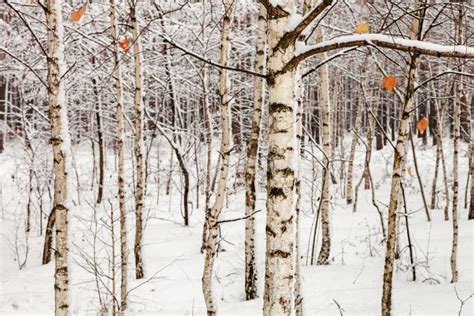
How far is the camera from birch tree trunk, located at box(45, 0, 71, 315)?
438cm

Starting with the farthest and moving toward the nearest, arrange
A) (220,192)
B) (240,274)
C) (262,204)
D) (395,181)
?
(262,204) → (240,274) → (395,181) → (220,192)

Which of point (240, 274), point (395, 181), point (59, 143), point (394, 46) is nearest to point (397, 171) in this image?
point (395, 181)

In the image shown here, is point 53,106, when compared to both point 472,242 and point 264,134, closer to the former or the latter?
point 472,242

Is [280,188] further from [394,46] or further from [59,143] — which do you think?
[59,143]

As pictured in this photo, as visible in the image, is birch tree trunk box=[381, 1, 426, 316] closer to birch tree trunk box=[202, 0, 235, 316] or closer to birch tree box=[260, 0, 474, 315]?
birch tree trunk box=[202, 0, 235, 316]

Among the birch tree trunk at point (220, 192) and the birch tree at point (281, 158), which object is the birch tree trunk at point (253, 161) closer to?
the birch tree trunk at point (220, 192)

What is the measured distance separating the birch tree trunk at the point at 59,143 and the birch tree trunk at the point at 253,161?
2.69 meters

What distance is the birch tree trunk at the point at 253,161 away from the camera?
635cm

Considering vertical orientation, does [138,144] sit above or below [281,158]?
above

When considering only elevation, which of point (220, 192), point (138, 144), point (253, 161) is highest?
point (138, 144)

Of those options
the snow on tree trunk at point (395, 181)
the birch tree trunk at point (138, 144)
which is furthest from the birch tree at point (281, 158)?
the birch tree trunk at point (138, 144)

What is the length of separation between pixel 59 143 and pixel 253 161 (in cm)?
297

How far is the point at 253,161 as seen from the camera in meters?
6.52

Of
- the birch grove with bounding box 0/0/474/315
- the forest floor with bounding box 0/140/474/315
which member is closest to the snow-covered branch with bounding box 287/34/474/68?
the birch grove with bounding box 0/0/474/315
